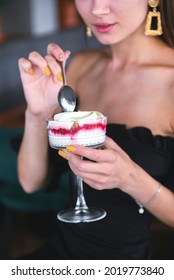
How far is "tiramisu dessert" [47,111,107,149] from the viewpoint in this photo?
1.10 meters

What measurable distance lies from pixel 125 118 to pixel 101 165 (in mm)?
483

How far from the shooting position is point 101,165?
107 centimetres

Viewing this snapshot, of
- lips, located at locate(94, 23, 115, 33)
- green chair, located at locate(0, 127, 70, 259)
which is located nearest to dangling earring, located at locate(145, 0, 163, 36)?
lips, located at locate(94, 23, 115, 33)

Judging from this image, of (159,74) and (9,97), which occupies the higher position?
(159,74)

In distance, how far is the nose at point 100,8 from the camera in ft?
4.46

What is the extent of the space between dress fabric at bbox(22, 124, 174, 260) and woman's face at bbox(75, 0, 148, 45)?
257mm

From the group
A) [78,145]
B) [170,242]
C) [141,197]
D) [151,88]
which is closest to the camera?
[78,145]

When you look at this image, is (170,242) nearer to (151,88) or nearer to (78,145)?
(151,88)

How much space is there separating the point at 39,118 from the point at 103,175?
46 centimetres

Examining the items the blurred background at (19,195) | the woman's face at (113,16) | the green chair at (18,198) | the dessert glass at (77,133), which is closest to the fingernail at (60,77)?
the woman's face at (113,16)

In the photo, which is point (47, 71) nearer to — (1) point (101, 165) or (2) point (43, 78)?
(2) point (43, 78)

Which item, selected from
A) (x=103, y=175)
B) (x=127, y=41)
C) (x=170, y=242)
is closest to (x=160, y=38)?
(x=127, y=41)

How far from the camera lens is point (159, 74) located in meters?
1.53

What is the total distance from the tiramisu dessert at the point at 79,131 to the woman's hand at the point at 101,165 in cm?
3
